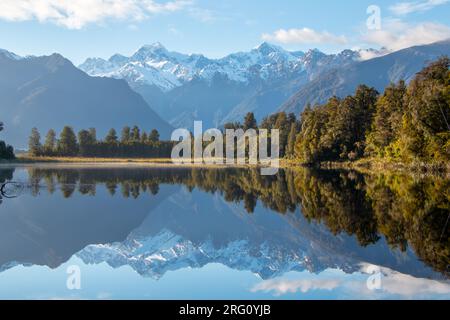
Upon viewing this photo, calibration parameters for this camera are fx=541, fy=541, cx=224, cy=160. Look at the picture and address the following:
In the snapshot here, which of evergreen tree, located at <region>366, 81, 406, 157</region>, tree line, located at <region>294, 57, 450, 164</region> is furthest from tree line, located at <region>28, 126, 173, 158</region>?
evergreen tree, located at <region>366, 81, 406, 157</region>

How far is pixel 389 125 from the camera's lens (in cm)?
9400

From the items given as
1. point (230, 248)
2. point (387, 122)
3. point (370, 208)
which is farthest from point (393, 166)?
point (230, 248)

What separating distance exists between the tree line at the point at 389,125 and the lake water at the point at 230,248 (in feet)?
118

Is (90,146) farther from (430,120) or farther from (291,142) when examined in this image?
(430,120)

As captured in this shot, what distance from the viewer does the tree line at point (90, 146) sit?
172 meters

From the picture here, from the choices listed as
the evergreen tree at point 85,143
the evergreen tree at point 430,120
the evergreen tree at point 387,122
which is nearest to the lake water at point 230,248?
the evergreen tree at point 430,120

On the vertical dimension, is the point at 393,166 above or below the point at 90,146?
below

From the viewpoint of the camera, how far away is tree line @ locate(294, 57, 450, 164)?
7306cm

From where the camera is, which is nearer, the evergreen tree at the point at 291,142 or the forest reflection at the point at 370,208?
the forest reflection at the point at 370,208

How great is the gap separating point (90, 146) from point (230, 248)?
167890 mm

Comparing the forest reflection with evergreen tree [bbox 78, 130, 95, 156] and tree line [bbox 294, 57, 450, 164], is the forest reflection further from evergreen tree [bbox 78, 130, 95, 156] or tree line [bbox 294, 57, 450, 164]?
evergreen tree [bbox 78, 130, 95, 156]

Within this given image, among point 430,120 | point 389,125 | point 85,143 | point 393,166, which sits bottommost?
point 393,166

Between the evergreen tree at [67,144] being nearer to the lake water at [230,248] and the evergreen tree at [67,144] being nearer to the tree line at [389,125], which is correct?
the tree line at [389,125]

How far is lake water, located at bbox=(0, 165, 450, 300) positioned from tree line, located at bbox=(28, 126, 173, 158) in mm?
136432
